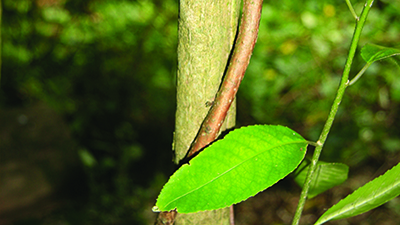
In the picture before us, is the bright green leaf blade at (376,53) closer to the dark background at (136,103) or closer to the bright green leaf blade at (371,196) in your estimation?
the bright green leaf blade at (371,196)

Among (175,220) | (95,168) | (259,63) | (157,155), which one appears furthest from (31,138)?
(175,220)

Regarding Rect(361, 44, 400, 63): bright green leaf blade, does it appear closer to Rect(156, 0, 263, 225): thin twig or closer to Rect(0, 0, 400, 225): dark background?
Rect(156, 0, 263, 225): thin twig

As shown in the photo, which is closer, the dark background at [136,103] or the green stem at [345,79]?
the green stem at [345,79]

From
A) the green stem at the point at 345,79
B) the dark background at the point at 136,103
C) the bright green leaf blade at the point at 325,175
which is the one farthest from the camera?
the dark background at the point at 136,103

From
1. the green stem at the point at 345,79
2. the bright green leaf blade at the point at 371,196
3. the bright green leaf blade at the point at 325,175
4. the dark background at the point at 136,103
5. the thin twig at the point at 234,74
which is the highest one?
the dark background at the point at 136,103

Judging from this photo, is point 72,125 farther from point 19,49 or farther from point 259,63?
point 259,63

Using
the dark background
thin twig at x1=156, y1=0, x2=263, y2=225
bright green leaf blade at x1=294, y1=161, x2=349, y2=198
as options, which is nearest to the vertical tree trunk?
thin twig at x1=156, y1=0, x2=263, y2=225

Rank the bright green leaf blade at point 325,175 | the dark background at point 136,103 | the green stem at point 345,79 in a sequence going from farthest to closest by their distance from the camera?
the dark background at point 136,103, the bright green leaf blade at point 325,175, the green stem at point 345,79

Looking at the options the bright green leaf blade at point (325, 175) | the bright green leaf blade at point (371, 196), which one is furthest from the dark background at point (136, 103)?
the bright green leaf blade at point (371, 196)
